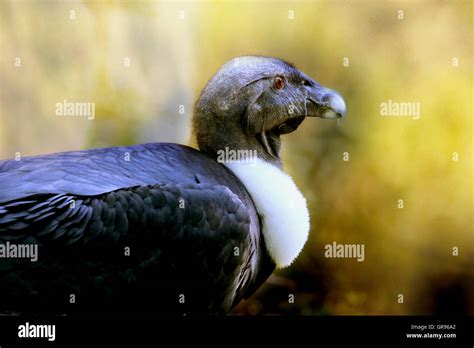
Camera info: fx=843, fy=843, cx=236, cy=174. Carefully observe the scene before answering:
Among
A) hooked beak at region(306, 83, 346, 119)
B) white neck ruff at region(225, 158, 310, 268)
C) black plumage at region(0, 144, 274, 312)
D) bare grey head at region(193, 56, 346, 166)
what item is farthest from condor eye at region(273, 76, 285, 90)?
black plumage at region(0, 144, 274, 312)

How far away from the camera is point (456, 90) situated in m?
5.16

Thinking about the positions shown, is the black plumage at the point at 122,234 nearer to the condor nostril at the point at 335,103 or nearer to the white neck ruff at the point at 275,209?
the white neck ruff at the point at 275,209

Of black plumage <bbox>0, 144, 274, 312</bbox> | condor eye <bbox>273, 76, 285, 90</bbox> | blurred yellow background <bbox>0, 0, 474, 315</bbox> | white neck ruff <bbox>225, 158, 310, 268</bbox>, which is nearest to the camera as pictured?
black plumage <bbox>0, 144, 274, 312</bbox>

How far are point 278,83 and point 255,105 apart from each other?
7.1 inches

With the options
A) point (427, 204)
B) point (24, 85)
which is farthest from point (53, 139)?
point (427, 204)

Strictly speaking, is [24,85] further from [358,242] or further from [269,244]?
[358,242]

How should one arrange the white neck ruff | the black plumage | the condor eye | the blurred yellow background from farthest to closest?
the blurred yellow background → the condor eye → the white neck ruff → the black plumage

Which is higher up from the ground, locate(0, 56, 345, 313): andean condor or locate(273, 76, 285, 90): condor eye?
locate(273, 76, 285, 90): condor eye

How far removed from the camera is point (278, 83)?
13.7ft

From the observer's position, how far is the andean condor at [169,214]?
10.9 ft

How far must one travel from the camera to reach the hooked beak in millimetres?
4207

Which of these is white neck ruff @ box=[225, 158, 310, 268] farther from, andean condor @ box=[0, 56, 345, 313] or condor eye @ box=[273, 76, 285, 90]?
Answer: condor eye @ box=[273, 76, 285, 90]

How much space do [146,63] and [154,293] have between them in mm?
1889

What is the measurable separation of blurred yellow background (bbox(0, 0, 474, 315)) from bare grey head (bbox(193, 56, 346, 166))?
31.3 inches
